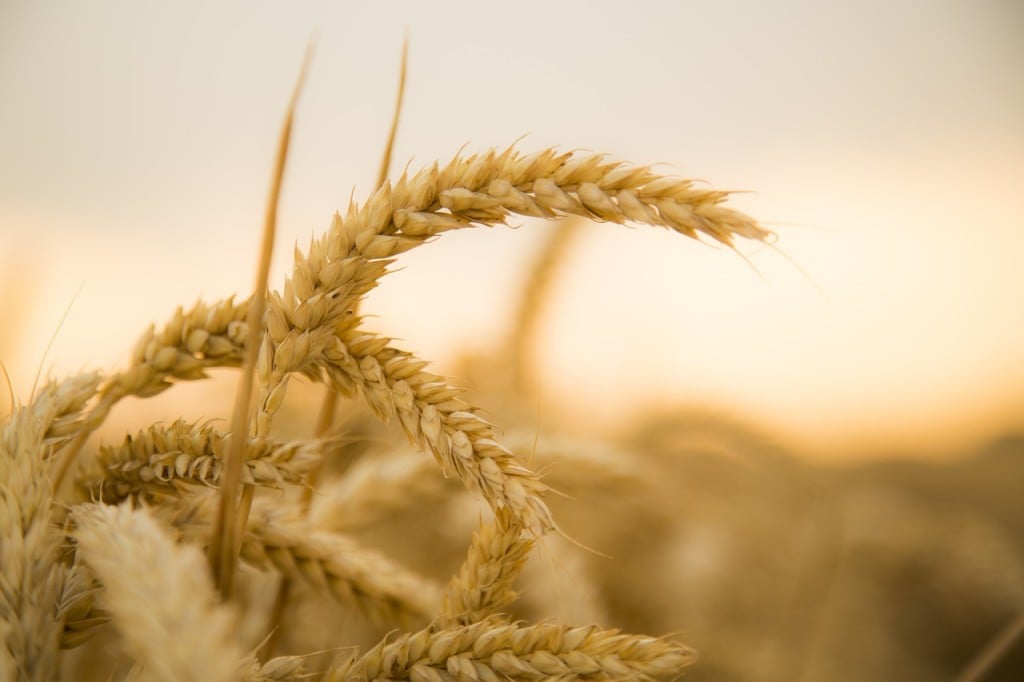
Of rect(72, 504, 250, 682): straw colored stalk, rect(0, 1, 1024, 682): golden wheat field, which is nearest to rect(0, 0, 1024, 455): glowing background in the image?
rect(0, 1, 1024, 682): golden wheat field

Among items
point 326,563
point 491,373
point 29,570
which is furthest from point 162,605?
point 491,373

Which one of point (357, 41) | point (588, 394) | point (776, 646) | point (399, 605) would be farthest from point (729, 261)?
point (399, 605)

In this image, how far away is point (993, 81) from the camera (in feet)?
5.71

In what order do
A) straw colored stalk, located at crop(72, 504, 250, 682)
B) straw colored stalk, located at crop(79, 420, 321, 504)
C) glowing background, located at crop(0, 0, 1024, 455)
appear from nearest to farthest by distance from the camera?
straw colored stalk, located at crop(72, 504, 250, 682), straw colored stalk, located at crop(79, 420, 321, 504), glowing background, located at crop(0, 0, 1024, 455)

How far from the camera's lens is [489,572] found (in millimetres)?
390

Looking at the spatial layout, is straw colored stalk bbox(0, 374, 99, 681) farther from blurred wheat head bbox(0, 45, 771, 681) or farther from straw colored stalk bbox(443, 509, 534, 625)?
straw colored stalk bbox(443, 509, 534, 625)

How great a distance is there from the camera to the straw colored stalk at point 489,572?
1.26ft

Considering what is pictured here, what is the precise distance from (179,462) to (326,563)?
0.47ft

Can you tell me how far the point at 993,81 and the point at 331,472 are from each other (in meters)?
1.97

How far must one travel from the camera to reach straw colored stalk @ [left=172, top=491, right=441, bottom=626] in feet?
1.44

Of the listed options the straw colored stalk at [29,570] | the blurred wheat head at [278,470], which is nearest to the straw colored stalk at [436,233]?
the blurred wheat head at [278,470]

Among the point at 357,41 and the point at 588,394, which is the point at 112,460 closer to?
the point at 588,394

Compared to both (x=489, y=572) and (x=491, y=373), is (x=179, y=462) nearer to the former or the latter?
(x=489, y=572)

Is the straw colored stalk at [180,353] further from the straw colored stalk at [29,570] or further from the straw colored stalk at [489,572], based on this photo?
the straw colored stalk at [489,572]
